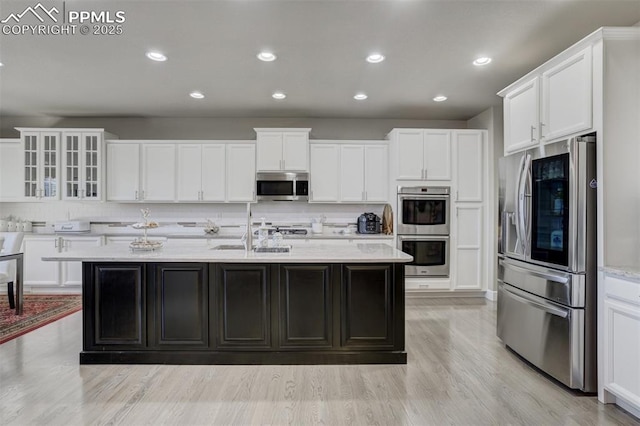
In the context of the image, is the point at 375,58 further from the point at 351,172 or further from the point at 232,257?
the point at 232,257

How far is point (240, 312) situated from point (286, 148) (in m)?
2.96

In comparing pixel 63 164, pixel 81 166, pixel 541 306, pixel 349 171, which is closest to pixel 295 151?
pixel 349 171

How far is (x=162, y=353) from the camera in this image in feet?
9.59

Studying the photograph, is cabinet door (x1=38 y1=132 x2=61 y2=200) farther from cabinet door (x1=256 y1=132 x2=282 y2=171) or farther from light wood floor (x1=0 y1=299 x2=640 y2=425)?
cabinet door (x1=256 y1=132 x2=282 y2=171)

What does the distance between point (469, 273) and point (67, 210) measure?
259 inches

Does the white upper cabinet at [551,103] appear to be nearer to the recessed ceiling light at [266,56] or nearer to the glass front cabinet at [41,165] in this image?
the recessed ceiling light at [266,56]

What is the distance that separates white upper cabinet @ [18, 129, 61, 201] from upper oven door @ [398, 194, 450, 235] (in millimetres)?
5320

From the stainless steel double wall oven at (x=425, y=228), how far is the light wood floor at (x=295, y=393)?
5.98 feet

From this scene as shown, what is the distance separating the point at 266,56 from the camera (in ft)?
11.0

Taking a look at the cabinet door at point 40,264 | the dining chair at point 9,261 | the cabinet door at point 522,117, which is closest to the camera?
the cabinet door at point 522,117

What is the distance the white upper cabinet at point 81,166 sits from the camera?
5.25 metres

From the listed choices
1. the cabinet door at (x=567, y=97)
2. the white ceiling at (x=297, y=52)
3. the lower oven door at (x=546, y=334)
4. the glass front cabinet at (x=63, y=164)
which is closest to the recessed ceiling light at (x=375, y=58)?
the white ceiling at (x=297, y=52)

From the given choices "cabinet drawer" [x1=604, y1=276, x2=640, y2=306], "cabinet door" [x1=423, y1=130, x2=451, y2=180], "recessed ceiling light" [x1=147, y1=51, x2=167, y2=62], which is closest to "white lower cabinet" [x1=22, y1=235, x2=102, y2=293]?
"recessed ceiling light" [x1=147, y1=51, x2=167, y2=62]

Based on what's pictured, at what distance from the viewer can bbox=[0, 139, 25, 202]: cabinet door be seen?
527cm
